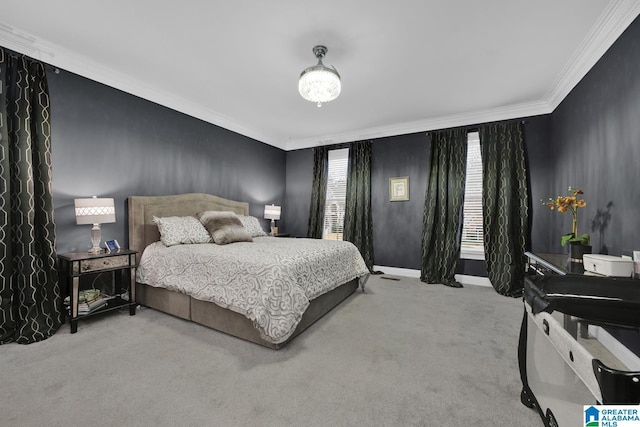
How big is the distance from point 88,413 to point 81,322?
164 cm

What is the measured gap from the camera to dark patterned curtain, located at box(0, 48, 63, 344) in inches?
91.1

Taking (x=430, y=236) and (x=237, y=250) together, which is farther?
(x=430, y=236)

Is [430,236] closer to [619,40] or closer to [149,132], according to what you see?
[619,40]

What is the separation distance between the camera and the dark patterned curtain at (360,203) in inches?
202

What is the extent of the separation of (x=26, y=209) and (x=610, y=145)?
5126 mm

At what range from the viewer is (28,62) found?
2523 millimetres

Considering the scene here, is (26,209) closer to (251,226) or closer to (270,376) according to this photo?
(251,226)

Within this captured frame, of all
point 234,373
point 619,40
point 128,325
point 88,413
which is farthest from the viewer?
point 128,325

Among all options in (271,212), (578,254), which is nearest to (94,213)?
(271,212)

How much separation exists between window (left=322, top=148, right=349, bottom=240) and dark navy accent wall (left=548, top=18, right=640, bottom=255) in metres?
3.41

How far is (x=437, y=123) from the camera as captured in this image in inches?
179

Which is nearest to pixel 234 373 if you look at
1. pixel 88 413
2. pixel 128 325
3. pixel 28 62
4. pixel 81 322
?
pixel 88 413

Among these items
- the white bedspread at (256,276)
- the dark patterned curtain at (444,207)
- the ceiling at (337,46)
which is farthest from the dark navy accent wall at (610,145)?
the white bedspread at (256,276)

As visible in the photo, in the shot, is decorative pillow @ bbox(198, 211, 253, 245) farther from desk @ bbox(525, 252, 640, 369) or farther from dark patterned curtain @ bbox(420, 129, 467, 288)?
desk @ bbox(525, 252, 640, 369)
